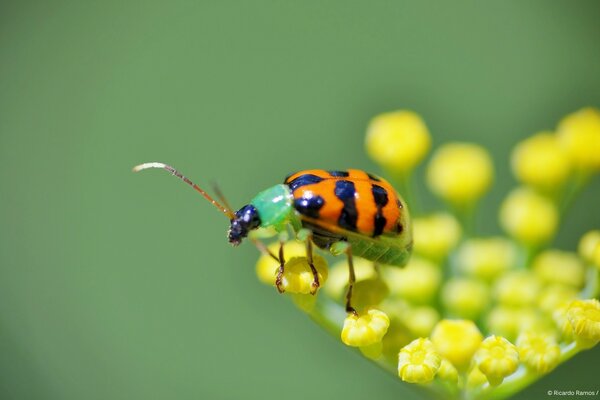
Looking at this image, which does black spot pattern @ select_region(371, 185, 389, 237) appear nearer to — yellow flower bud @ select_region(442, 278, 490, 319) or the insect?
the insect

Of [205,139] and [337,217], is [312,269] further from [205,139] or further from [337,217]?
[205,139]

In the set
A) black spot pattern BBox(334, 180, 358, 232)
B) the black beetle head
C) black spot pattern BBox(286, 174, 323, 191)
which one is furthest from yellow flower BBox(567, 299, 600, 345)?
the black beetle head

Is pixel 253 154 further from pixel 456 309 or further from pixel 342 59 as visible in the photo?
pixel 456 309

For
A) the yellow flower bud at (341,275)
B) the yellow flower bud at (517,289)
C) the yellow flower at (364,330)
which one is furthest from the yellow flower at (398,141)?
the yellow flower at (364,330)

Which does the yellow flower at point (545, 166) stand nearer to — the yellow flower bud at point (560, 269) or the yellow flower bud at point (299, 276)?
the yellow flower bud at point (560, 269)

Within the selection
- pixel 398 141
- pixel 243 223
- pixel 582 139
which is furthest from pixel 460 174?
pixel 243 223

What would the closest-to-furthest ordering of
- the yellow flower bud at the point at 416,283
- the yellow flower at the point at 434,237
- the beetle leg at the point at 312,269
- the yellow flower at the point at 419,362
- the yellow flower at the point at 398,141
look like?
the yellow flower at the point at 419,362 → the beetle leg at the point at 312,269 → the yellow flower bud at the point at 416,283 → the yellow flower at the point at 434,237 → the yellow flower at the point at 398,141

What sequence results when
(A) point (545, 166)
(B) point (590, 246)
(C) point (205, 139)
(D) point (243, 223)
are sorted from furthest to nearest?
(C) point (205, 139)
(A) point (545, 166)
(B) point (590, 246)
(D) point (243, 223)
